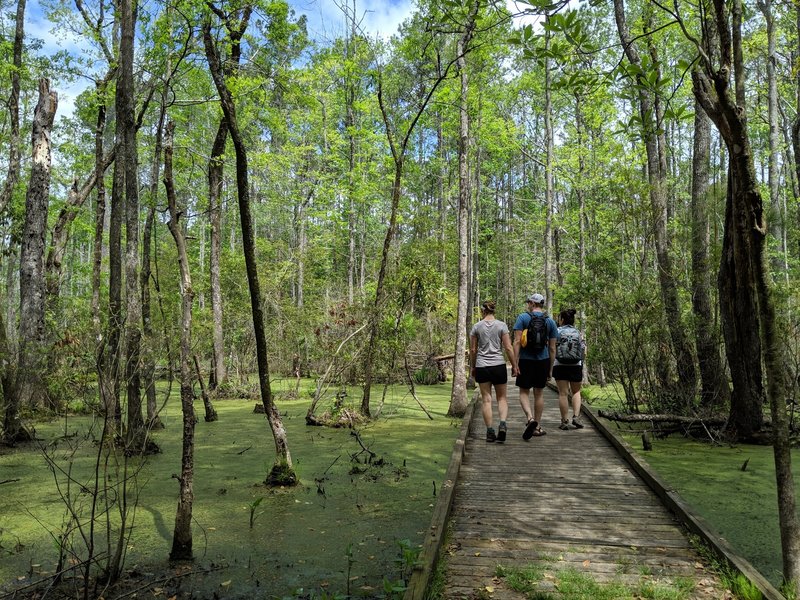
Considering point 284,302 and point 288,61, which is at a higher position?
point 288,61

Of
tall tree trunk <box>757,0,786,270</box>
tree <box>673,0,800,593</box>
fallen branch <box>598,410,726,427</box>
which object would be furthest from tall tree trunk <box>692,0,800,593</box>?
tall tree trunk <box>757,0,786,270</box>

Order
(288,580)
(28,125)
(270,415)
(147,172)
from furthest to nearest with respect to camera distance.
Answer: (147,172), (28,125), (270,415), (288,580)

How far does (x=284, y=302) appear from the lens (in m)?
17.4

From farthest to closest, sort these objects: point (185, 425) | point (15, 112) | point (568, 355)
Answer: point (15, 112) < point (568, 355) < point (185, 425)

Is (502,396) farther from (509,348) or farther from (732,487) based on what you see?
(732,487)

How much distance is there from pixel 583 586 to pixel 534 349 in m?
3.92

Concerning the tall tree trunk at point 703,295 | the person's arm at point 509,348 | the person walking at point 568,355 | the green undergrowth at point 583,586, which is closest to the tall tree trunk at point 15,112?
the person's arm at point 509,348

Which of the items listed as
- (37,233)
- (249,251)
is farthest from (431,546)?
(37,233)

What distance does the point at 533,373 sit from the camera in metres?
6.86

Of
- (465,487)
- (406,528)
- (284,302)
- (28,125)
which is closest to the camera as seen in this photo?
(406,528)

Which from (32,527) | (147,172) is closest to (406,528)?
(32,527)

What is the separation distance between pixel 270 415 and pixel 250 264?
1723 mm

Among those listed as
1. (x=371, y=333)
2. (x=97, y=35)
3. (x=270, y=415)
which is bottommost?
(x=270, y=415)

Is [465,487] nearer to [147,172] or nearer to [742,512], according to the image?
[742,512]
